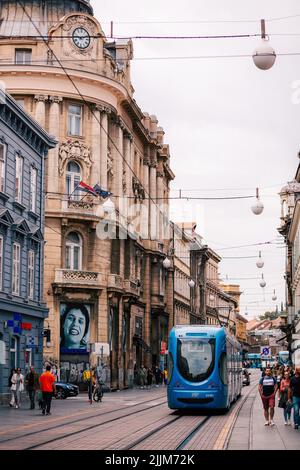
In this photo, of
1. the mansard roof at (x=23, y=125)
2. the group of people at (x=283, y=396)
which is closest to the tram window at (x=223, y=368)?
the group of people at (x=283, y=396)

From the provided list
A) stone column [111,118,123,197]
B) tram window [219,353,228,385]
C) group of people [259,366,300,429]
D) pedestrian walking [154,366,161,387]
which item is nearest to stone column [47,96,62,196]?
stone column [111,118,123,197]

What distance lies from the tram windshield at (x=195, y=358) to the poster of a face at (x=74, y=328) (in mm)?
23283

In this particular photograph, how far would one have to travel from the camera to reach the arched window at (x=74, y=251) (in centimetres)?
5412

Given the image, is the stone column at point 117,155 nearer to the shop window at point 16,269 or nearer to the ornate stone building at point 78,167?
the ornate stone building at point 78,167

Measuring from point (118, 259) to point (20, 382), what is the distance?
2633 centimetres

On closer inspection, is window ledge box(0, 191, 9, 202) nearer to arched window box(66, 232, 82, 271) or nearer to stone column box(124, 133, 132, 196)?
arched window box(66, 232, 82, 271)

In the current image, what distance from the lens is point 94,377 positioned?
43406mm

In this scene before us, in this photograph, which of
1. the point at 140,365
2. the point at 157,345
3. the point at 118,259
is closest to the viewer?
the point at 118,259

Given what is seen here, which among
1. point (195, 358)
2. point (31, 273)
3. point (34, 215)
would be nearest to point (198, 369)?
point (195, 358)

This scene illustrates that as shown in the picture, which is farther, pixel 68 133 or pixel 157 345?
pixel 157 345

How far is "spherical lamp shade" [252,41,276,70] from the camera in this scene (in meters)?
18.4

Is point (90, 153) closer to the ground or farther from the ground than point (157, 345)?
farther from the ground
